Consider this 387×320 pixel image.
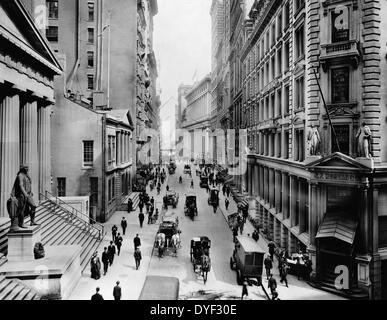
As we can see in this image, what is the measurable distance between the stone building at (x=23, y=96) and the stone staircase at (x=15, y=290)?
293 inches

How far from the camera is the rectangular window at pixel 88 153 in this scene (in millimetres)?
32250

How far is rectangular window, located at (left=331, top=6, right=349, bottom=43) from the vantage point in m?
18.6

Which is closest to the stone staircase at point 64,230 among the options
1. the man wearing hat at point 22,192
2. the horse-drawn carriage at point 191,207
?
the man wearing hat at point 22,192

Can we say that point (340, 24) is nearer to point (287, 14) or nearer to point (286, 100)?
point (286, 100)

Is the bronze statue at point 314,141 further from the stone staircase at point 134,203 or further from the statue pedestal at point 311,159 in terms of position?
the stone staircase at point 134,203

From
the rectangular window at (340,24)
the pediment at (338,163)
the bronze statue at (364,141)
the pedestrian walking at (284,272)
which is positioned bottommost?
the pedestrian walking at (284,272)

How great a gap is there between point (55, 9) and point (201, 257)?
73.4 ft

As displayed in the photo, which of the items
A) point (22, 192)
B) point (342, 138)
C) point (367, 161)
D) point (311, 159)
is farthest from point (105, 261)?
point (367, 161)

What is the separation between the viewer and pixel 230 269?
22.0 meters

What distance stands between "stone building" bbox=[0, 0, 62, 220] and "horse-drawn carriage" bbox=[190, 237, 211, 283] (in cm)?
1140

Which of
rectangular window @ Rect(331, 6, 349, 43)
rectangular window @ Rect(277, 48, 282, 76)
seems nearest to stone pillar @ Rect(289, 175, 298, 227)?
rectangular window @ Rect(277, 48, 282, 76)

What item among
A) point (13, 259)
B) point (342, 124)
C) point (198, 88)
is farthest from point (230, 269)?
point (198, 88)
